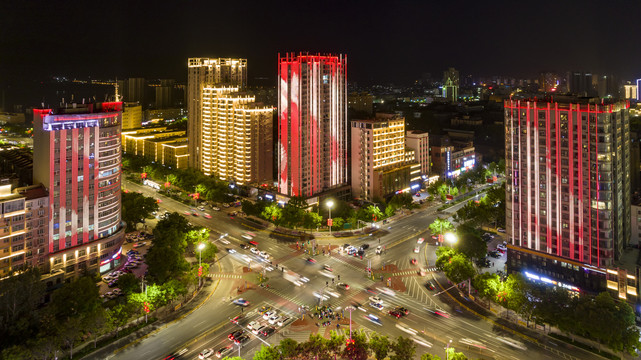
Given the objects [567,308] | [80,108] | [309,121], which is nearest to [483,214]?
[567,308]

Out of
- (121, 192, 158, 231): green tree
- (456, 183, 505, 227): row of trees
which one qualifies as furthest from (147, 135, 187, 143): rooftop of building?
(456, 183, 505, 227): row of trees

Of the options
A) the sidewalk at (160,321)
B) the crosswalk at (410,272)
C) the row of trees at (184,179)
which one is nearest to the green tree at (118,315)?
the sidewalk at (160,321)

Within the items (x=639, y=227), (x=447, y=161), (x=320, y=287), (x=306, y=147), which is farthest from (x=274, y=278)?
(x=447, y=161)

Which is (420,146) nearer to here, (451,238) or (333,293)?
(451,238)

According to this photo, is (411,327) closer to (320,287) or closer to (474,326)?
(474,326)

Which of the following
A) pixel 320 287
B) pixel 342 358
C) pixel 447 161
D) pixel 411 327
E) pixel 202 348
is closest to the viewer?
pixel 342 358

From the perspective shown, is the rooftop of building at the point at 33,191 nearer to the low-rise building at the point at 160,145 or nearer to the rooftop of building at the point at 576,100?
the low-rise building at the point at 160,145
